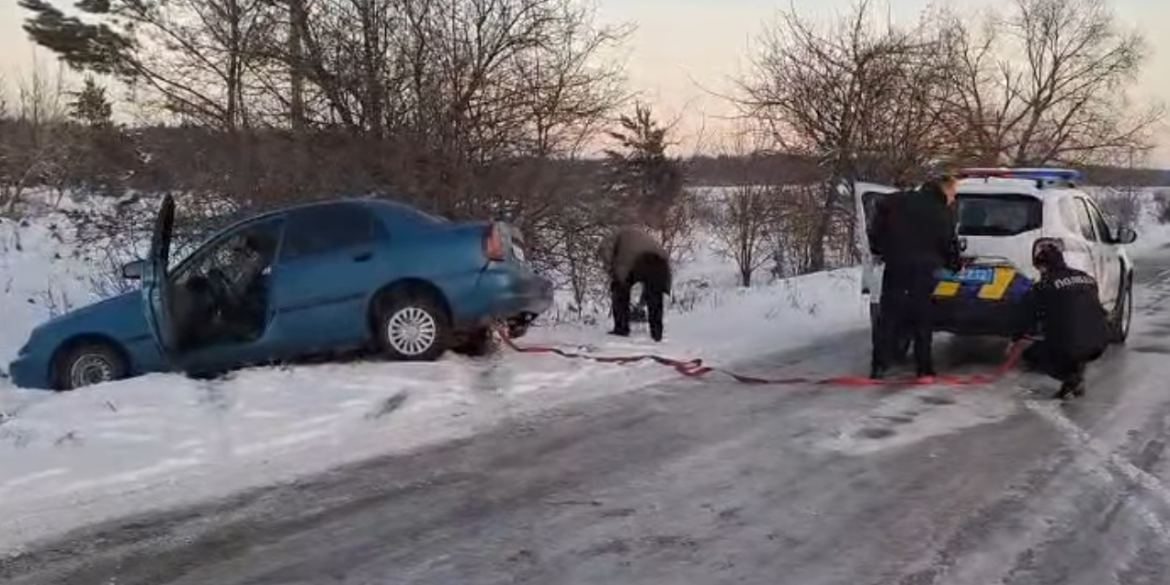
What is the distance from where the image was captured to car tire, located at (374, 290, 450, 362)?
966 centimetres

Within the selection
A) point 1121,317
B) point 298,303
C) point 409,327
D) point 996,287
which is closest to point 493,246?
point 409,327

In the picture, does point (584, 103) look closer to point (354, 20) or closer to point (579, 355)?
point (354, 20)

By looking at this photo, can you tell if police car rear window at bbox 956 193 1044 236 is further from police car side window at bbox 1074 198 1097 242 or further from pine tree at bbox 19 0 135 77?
pine tree at bbox 19 0 135 77

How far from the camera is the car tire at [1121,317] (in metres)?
11.7

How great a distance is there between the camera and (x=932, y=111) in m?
29.6

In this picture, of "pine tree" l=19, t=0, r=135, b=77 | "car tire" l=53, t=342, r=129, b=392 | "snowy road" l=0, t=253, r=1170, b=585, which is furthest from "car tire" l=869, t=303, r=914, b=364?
"pine tree" l=19, t=0, r=135, b=77

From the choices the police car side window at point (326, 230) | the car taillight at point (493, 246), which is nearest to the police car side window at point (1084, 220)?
the car taillight at point (493, 246)

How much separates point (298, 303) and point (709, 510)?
5.03 metres

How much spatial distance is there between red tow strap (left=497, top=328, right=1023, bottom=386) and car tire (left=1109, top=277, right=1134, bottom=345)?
4.45ft

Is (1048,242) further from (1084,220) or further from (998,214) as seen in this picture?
(1084,220)

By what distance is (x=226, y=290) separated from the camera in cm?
984

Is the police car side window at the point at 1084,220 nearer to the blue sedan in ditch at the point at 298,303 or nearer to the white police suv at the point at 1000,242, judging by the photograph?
the white police suv at the point at 1000,242

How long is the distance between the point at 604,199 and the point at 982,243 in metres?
10.1

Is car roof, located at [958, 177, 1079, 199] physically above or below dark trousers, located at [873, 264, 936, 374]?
above
